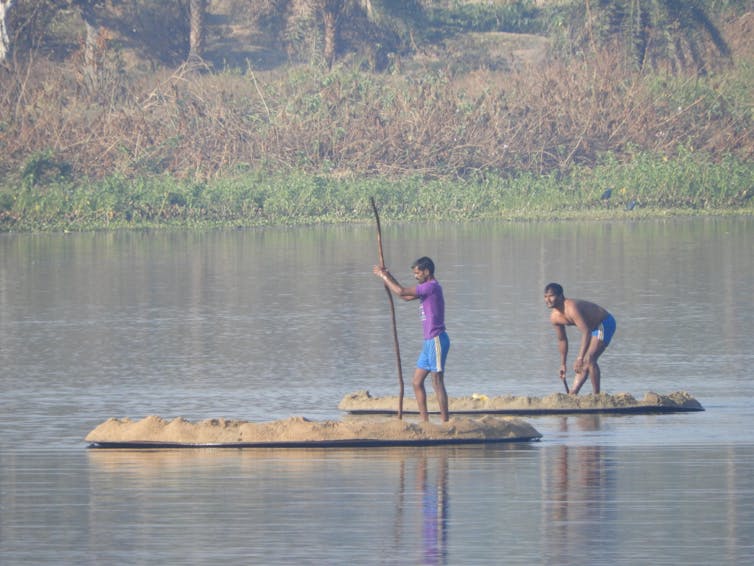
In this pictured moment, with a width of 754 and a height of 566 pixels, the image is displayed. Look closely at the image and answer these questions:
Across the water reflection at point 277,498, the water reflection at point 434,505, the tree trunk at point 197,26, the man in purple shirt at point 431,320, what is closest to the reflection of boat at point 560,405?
the man in purple shirt at point 431,320

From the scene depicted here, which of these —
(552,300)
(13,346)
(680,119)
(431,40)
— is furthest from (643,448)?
→ (431,40)

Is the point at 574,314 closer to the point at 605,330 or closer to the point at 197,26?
the point at 605,330

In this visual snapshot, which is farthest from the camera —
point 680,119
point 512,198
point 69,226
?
point 680,119

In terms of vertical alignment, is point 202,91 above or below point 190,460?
→ above

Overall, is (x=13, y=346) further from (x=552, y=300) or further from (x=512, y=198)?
(x=512, y=198)

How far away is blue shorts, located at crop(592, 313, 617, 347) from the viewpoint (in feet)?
53.6

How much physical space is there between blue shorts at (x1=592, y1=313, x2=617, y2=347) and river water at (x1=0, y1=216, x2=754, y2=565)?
110 centimetres

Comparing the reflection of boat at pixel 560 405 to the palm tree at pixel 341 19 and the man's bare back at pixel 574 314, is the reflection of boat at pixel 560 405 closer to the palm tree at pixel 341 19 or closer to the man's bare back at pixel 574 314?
the man's bare back at pixel 574 314

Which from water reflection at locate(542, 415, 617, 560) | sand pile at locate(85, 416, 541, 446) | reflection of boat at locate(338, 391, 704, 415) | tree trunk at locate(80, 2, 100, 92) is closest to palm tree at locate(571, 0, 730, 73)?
tree trunk at locate(80, 2, 100, 92)

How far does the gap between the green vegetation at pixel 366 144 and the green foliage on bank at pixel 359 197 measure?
5cm

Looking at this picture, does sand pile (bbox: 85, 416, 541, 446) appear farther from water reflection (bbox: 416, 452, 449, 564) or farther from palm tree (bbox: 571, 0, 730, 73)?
palm tree (bbox: 571, 0, 730, 73)

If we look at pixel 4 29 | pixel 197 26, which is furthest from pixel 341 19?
pixel 4 29

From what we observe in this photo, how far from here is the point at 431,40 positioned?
60.7m

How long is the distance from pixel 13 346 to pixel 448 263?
12534 millimetres
